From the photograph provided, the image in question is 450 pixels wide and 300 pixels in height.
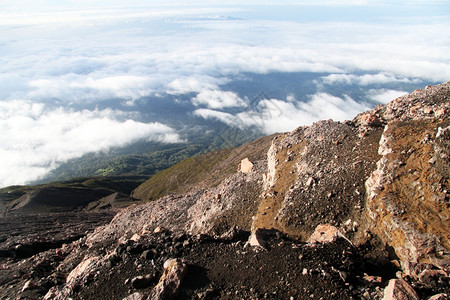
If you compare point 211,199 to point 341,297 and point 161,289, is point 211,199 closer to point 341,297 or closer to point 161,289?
point 161,289

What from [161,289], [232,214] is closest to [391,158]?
[232,214]

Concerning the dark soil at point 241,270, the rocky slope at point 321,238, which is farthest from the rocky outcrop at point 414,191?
the dark soil at point 241,270

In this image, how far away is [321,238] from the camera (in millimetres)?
20328

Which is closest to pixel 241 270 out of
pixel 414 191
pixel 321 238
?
pixel 321 238

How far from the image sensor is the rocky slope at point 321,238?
49.9 feet

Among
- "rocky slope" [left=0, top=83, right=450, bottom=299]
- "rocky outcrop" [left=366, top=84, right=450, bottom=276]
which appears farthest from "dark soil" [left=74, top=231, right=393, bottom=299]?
"rocky outcrop" [left=366, top=84, right=450, bottom=276]

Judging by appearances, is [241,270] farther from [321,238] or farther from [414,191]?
[414,191]

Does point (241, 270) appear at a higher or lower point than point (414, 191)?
lower

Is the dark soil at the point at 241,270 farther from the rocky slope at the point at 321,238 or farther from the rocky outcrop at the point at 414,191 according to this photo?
the rocky outcrop at the point at 414,191

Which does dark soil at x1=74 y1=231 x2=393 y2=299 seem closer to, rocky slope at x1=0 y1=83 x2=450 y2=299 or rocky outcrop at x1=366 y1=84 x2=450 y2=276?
rocky slope at x1=0 y1=83 x2=450 y2=299

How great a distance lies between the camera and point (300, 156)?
103 feet

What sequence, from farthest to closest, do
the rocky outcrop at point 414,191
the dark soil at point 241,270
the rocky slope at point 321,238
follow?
the rocky outcrop at point 414,191 → the rocky slope at point 321,238 → the dark soil at point 241,270

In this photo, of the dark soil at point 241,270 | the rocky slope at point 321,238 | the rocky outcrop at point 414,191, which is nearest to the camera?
the dark soil at point 241,270

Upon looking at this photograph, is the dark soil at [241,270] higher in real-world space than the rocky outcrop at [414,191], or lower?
lower
